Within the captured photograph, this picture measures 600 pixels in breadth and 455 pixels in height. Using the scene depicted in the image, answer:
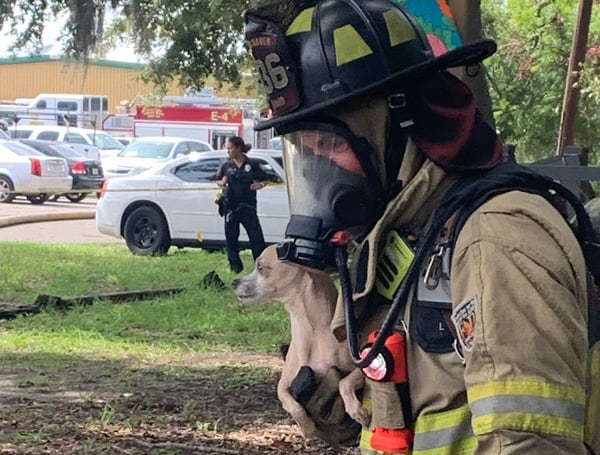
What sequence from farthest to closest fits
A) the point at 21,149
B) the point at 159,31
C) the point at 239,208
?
the point at 21,149 < the point at 239,208 < the point at 159,31

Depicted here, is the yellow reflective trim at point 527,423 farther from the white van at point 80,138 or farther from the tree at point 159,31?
the white van at point 80,138

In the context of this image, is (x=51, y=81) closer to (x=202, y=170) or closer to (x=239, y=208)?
(x=202, y=170)

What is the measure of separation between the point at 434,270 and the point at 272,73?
485 mm

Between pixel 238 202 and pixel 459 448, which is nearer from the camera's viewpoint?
pixel 459 448

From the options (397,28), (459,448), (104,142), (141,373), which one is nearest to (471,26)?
(141,373)

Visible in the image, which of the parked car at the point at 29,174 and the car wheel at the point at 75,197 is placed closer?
the parked car at the point at 29,174

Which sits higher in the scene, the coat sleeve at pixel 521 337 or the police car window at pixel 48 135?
the police car window at pixel 48 135

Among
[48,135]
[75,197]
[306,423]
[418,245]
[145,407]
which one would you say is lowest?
[145,407]

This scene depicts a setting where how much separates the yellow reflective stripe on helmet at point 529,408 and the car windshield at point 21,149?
24.1 m

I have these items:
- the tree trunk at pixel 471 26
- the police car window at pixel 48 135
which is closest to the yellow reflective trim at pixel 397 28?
the tree trunk at pixel 471 26

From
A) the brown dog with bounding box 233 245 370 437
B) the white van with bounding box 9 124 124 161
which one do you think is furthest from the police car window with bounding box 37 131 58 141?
the brown dog with bounding box 233 245 370 437

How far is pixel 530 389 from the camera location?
148cm

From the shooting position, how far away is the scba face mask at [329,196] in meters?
1.78

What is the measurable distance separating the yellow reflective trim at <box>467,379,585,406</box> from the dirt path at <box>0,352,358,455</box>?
3667mm
